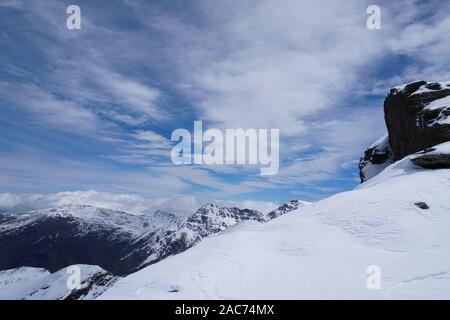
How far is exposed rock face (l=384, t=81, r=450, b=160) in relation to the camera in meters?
45.5

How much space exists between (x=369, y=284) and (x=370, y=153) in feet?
220

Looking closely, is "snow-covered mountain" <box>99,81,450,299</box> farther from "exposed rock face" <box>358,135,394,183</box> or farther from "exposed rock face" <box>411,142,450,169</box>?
"exposed rock face" <box>358,135,394,183</box>

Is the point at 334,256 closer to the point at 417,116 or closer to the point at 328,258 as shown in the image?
the point at 328,258

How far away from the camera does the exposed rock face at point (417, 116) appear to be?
45469mm

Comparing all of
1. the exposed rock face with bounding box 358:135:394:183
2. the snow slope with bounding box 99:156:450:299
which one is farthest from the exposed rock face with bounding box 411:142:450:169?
the exposed rock face with bounding box 358:135:394:183

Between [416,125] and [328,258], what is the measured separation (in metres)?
43.4

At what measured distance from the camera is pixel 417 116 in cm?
5134

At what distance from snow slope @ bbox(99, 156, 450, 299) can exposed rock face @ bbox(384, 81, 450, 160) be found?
21.5m

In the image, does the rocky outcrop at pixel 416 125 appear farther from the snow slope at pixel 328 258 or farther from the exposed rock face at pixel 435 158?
the snow slope at pixel 328 258

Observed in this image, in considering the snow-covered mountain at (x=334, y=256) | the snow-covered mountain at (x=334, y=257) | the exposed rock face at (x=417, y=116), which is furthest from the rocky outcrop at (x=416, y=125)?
the snow-covered mountain at (x=334, y=257)

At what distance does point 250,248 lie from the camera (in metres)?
20.6

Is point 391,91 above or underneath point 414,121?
above

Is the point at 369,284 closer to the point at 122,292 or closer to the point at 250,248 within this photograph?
the point at 250,248
